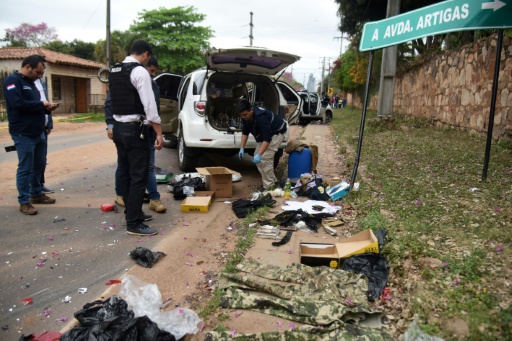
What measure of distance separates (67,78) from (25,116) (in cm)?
2296

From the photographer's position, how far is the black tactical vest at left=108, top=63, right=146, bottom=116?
3.87 m

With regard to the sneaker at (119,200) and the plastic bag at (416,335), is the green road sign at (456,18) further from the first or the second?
the sneaker at (119,200)

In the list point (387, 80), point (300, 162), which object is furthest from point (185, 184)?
point (387, 80)

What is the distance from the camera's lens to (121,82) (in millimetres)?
3885

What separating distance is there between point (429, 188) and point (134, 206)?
3.56 m

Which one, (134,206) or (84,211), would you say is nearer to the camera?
(134,206)

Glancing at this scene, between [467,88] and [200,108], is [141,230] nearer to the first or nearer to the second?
[200,108]

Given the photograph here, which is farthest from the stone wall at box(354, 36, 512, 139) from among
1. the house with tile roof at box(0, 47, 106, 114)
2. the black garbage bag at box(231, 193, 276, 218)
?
the house with tile roof at box(0, 47, 106, 114)

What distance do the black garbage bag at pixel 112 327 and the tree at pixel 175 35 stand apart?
31.2 meters

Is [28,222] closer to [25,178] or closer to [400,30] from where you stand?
[25,178]

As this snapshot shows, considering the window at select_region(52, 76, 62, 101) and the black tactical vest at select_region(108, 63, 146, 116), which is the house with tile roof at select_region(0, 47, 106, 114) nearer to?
the window at select_region(52, 76, 62, 101)

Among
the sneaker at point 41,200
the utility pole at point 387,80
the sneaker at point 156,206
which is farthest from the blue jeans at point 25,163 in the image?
the utility pole at point 387,80

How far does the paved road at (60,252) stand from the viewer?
8.94ft

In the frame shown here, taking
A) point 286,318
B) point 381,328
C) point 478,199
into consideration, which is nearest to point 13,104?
point 286,318
